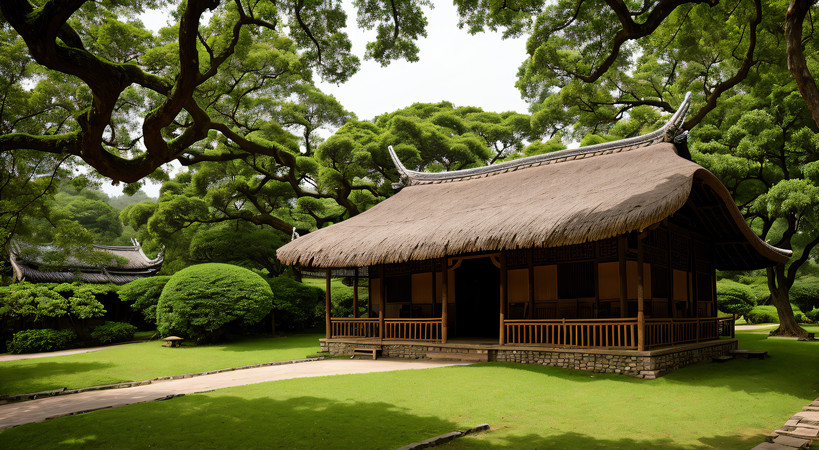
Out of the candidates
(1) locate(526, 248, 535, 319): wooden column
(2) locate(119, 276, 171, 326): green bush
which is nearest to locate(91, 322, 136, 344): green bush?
(2) locate(119, 276, 171, 326): green bush

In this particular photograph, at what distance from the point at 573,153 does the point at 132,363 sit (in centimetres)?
1381

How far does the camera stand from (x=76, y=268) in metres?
22.9

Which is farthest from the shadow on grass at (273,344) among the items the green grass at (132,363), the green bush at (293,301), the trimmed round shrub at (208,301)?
the green bush at (293,301)

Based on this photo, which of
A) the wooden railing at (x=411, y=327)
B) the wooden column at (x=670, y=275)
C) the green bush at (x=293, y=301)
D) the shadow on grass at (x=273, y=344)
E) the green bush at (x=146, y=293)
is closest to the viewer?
the wooden column at (x=670, y=275)

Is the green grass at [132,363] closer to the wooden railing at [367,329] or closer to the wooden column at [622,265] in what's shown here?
the wooden railing at [367,329]

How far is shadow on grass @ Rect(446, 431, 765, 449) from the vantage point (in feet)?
19.4

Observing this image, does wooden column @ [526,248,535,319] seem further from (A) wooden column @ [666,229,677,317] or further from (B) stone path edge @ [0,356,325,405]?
(B) stone path edge @ [0,356,325,405]

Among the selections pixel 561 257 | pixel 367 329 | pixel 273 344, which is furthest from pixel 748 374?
pixel 273 344

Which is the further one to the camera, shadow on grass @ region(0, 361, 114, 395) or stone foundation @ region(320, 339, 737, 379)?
shadow on grass @ region(0, 361, 114, 395)

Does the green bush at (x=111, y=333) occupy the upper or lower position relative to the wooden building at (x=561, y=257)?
lower

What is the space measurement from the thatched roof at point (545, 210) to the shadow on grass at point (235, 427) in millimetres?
4964

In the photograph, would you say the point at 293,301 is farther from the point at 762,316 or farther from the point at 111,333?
the point at 762,316

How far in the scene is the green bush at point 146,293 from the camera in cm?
2102

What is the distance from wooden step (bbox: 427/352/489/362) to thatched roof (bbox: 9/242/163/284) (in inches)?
557
